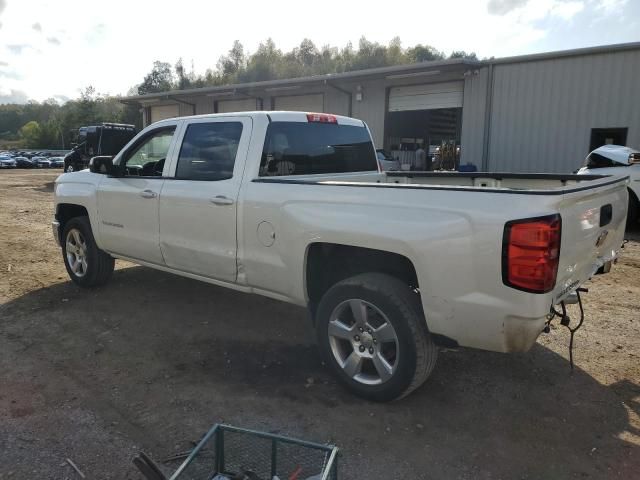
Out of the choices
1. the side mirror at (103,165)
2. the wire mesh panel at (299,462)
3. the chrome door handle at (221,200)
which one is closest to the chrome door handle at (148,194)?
the side mirror at (103,165)

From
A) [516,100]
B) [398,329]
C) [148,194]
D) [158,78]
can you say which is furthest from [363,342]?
[158,78]

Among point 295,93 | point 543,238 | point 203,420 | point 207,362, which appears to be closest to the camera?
point 543,238

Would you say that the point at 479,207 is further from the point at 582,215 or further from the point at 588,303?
the point at 588,303

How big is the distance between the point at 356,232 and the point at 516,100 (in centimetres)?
1265

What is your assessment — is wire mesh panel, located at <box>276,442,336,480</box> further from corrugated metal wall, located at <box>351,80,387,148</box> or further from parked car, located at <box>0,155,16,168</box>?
parked car, located at <box>0,155,16,168</box>

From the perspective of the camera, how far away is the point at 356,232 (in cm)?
333

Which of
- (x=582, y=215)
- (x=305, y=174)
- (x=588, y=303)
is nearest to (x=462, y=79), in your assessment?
(x=588, y=303)

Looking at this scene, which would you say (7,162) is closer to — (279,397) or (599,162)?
(599,162)

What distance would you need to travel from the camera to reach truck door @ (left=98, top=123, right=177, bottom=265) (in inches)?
193

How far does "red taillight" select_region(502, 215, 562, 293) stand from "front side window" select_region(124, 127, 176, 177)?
3.37 metres

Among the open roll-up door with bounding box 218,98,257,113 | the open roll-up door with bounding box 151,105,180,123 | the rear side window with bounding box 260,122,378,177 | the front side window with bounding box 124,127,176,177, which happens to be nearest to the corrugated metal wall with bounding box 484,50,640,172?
the open roll-up door with bounding box 218,98,257,113

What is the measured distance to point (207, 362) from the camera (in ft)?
13.5

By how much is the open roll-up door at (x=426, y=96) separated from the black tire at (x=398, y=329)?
13595mm

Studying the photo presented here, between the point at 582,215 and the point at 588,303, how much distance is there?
9.53ft
